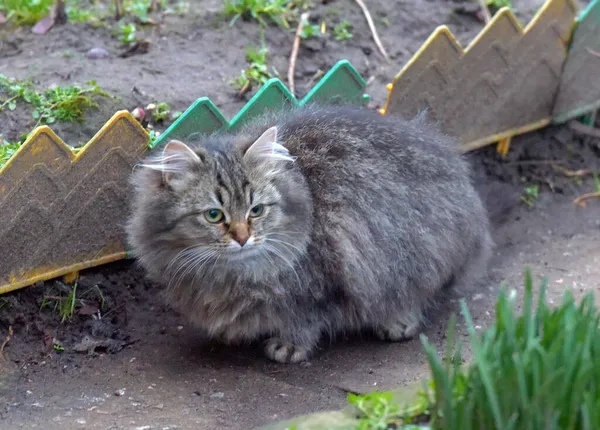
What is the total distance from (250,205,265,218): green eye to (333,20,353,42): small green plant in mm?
2497

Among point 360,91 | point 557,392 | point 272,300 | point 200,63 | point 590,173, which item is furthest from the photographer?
point 590,173

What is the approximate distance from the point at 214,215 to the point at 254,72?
1.93 metres

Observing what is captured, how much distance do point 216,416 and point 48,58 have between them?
275cm

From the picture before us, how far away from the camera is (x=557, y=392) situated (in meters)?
2.33

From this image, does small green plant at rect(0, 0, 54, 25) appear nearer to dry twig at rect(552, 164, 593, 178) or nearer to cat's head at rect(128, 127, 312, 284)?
cat's head at rect(128, 127, 312, 284)

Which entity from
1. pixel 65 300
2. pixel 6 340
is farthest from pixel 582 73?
pixel 6 340

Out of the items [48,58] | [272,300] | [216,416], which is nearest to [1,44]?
[48,58]

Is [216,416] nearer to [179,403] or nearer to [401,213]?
[179,403]

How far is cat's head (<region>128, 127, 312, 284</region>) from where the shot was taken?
11.7ft

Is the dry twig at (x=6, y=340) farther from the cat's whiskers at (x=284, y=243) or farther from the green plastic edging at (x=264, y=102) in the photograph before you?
the cat's whiskers at (x=284, y=243)

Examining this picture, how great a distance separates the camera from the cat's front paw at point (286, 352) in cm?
403

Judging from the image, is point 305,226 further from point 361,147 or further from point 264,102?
point 264,102

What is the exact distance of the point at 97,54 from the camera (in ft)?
17.3

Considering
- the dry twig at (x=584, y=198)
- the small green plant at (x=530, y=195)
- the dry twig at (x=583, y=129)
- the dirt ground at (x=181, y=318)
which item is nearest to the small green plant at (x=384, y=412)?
the dirt ground at (x=181, y=318)
